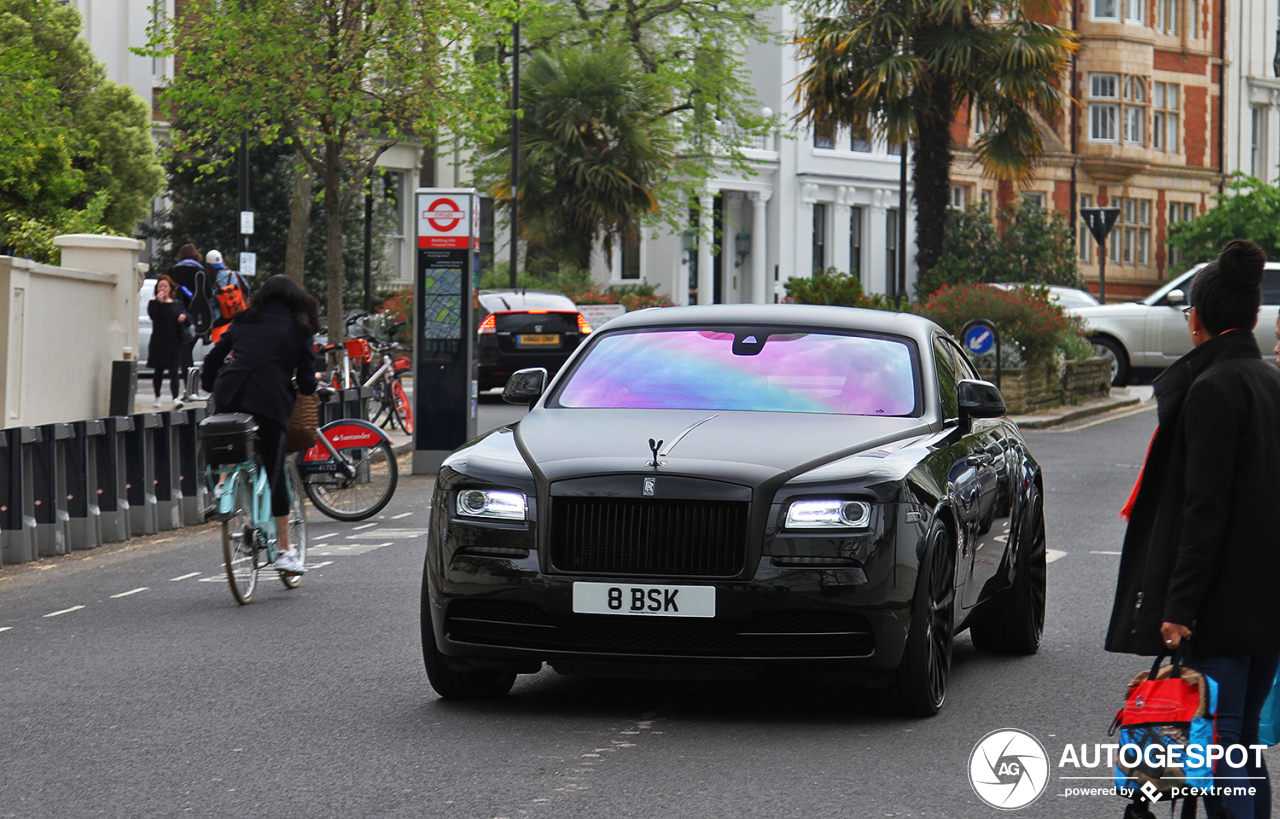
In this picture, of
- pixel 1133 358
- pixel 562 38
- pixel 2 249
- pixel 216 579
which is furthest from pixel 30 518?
pixel 562 38

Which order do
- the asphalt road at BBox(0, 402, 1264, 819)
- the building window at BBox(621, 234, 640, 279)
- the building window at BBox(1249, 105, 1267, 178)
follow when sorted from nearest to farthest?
the asphalt road at BBox(0, 402, 1264, 819), the building window at BBox(621, 234, 640, 279), the building window at BBox(1249, 105, 1267, 178)

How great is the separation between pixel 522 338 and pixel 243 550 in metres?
16.8

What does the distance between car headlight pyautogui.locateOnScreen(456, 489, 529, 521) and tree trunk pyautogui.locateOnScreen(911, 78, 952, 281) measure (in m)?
26.4

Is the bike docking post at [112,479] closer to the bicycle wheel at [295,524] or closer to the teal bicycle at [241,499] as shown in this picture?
the bicycle wheel at [295,524]

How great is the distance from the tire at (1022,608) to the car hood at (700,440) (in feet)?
4.08

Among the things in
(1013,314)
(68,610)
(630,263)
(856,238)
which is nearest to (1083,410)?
(1013,314)

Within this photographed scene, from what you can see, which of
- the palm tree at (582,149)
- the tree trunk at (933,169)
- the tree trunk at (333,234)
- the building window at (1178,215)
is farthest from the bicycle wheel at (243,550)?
the building window at (1178,215)

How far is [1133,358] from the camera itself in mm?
31188

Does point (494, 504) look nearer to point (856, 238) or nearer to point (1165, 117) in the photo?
point (856, 238)

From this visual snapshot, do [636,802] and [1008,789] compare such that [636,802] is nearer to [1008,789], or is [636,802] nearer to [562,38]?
[1008,789]

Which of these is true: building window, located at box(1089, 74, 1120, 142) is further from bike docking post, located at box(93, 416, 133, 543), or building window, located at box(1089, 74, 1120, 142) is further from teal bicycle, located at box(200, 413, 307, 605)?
teal bicycle, located at box(200, 413, 307, 605)

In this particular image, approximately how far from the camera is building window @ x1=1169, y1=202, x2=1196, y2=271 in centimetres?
6389

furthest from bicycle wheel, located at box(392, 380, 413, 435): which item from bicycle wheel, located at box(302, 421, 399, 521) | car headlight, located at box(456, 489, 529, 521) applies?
car headlight, located at box(456, 489, 529, 521)

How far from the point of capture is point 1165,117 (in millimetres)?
63875
